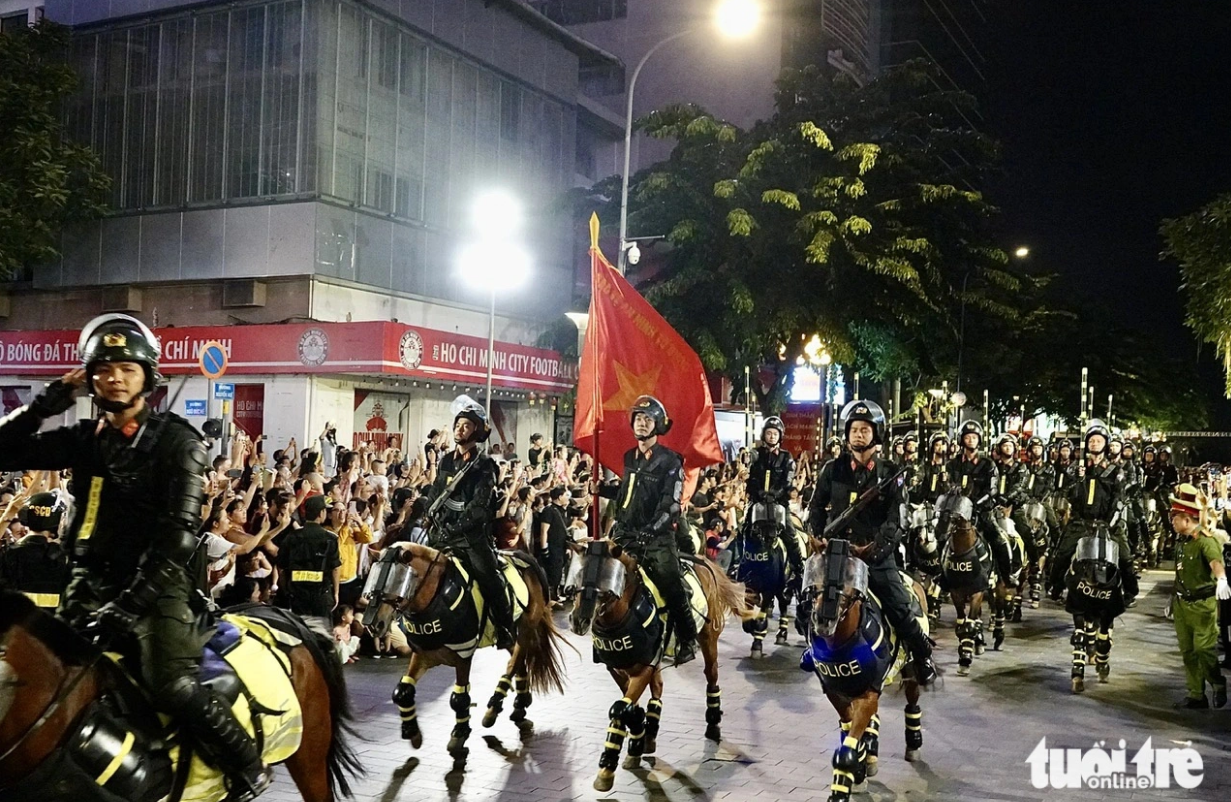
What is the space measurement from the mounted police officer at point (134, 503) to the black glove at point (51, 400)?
0.06 metres

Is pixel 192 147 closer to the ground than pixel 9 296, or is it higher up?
higher up

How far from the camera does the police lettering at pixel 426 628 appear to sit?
28.8 feet

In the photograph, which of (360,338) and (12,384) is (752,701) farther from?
(12,384)

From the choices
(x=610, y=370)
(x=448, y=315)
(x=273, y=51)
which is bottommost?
(x=610, y=370)

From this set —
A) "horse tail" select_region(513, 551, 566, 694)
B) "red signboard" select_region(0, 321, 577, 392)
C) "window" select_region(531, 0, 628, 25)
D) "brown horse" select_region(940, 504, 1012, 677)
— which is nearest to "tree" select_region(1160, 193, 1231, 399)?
"brown horse" select_region(940, 504, 1012, 677)

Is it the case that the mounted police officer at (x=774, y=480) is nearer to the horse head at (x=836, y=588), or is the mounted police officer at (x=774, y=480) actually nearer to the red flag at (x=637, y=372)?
the red flag at (x=637, y=372)

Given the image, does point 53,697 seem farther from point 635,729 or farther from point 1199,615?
point 1199,615

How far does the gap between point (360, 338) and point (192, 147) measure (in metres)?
9.09

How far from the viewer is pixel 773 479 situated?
14383 mm

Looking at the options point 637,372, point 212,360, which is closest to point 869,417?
point 637,372

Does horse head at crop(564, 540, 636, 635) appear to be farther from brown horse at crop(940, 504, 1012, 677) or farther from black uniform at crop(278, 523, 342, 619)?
brown horse at crop(940, 504, 1012, 677)

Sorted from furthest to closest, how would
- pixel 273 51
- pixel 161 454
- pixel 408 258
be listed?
pixel 408 258
pixel 273 51
pixel 161 454

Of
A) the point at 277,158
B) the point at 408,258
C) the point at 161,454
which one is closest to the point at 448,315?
the point at 408,258

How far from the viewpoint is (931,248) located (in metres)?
26.0
